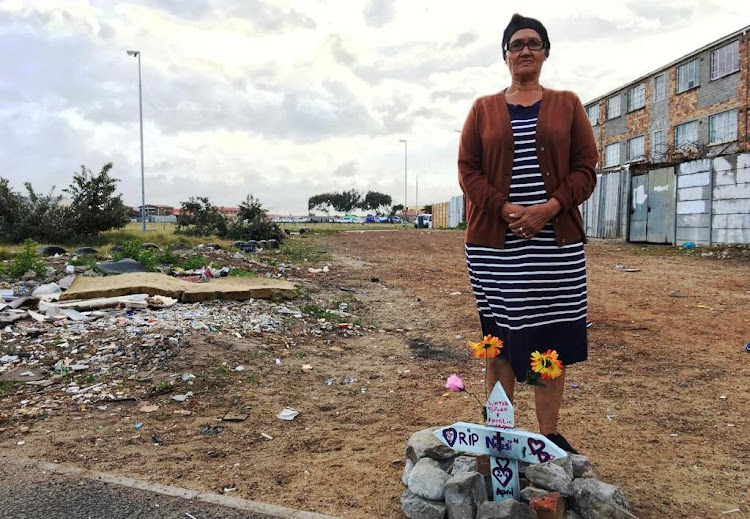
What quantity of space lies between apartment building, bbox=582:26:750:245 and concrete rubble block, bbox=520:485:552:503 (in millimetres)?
12867

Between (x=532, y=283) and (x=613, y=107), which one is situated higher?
(x=613, y=107)

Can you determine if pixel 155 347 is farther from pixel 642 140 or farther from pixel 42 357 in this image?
pixel 642 140

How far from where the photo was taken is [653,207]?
15.3m

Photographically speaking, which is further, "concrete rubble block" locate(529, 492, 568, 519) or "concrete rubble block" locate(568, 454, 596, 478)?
"concrete rubble block" locate(568, 454, 596, 478)

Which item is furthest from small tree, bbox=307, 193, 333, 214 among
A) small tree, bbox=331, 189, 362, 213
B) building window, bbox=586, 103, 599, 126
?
building window, bbox=586, 103, 599, 126

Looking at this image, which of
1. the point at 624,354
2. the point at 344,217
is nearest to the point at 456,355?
the point at 624,354

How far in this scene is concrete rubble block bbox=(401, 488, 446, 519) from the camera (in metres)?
1.98

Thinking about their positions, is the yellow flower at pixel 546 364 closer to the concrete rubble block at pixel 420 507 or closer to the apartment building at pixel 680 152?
the concrete rubble block at pixel 420 507

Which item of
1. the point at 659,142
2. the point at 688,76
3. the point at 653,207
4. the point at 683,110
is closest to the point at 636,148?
the point at 659,142

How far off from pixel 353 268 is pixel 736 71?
53.0ft

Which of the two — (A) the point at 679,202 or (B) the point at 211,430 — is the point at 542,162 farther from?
(A) the point at 679,202

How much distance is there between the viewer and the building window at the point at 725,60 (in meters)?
18.6

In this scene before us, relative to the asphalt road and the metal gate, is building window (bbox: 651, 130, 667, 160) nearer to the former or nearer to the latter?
the metal gate

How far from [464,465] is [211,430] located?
1.62 m
